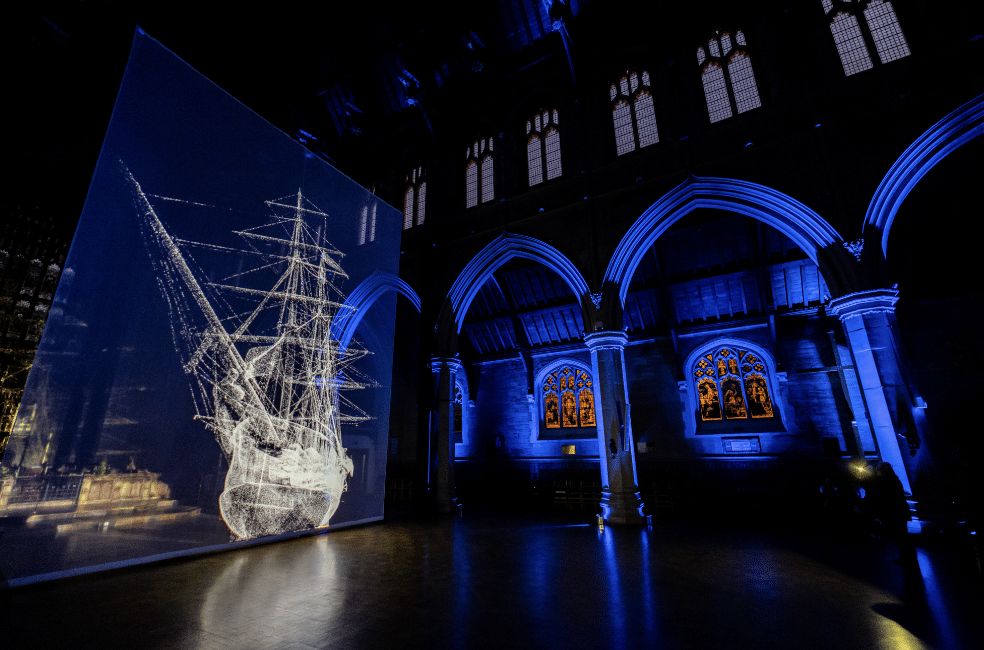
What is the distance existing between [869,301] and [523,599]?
821 centimetres

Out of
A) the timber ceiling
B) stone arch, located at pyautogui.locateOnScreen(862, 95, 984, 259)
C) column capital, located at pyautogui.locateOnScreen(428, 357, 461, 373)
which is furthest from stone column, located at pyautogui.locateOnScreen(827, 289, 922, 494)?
column capital, located at pyautogui.locateOnScreen(428, 357, 461, 373)

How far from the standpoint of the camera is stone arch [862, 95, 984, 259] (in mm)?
7340

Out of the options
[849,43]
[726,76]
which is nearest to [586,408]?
[726,76]

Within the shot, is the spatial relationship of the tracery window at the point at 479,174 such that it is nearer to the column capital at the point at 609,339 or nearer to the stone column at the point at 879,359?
the column capital at the point at 609,339

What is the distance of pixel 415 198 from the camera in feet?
45.8

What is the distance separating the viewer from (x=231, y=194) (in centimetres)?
692

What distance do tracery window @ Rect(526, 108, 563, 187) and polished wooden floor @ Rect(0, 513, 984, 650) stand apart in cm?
964

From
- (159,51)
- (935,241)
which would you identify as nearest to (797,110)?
(935,241)

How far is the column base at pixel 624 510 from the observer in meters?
8.46

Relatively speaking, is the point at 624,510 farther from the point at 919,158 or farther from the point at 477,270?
the point at 919,158

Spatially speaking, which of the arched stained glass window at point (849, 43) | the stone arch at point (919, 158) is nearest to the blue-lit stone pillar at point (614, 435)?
the stone arch at point (919, 158)

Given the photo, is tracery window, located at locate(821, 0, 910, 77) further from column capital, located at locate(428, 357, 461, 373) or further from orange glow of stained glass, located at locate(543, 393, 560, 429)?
orange glow of stained glass, located at locate(543, 393, 560, 429)

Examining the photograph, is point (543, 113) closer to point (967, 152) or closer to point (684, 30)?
point (684, 30)

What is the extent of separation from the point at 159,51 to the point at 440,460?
1001cm
